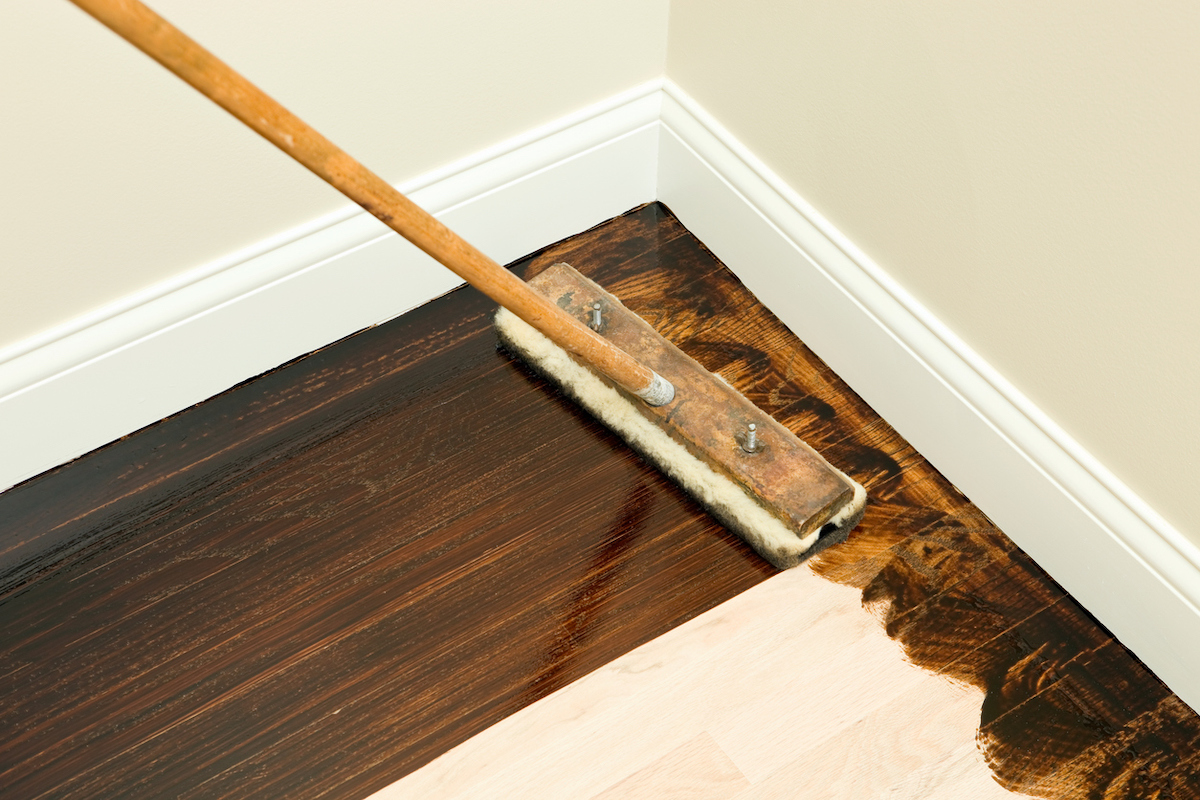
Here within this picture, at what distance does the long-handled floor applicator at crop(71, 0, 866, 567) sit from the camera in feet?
3.29

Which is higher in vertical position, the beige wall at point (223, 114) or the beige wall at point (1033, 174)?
the beige wall at point (223, 114)

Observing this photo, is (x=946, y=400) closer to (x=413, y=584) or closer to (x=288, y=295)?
(x=413, y=584)

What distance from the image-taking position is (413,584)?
3.76ft

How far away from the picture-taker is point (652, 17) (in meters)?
1.33

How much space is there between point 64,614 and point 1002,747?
3.04 ft

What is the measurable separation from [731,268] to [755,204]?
0.12m

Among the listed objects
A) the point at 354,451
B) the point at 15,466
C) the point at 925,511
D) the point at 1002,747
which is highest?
the point at 15,466

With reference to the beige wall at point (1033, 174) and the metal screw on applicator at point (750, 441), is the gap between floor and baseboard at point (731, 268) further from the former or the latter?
the metal screw on applicator at point (750, 441)

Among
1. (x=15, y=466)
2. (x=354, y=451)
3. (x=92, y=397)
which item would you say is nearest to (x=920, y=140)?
(x=354, y=451)

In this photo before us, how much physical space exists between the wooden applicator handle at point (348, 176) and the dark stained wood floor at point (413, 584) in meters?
0.19

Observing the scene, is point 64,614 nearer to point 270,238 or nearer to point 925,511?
point 270,238

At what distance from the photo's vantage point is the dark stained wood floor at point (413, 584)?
3.43ft

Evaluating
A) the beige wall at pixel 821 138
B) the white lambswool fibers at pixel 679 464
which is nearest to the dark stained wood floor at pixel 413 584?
the white lambswool fibers at pixel 679 464

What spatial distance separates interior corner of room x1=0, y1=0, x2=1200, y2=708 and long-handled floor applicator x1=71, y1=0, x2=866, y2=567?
16 centimetres
